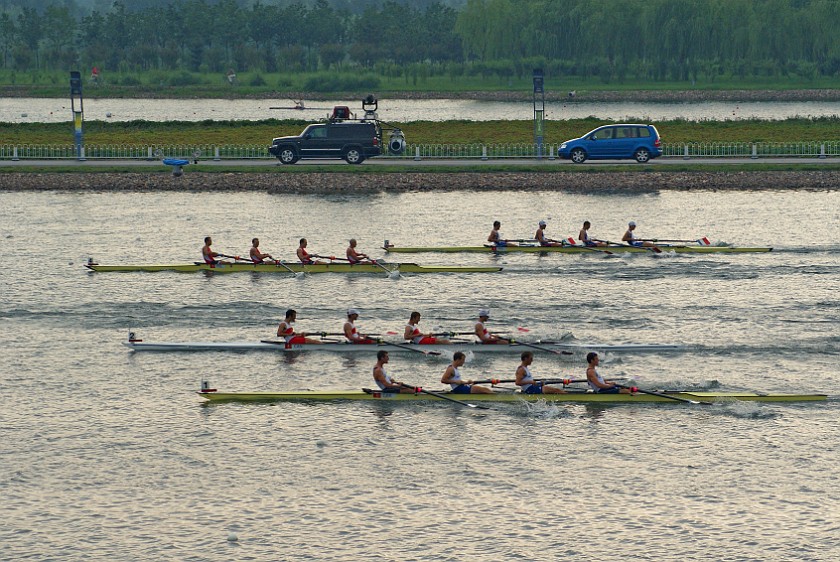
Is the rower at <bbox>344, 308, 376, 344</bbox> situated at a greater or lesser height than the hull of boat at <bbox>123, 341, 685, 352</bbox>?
greater

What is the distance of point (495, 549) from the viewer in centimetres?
2248

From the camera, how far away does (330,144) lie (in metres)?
70.0

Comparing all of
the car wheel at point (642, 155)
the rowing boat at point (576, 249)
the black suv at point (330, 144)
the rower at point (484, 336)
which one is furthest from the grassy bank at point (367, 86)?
the rower at point (484, 336)

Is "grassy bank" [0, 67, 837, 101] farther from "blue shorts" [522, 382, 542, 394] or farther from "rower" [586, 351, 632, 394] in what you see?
"blue shorts" [522, 382, 542, 394]

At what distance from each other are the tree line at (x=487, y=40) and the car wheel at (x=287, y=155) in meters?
81.3

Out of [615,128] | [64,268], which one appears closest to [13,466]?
[64,268]

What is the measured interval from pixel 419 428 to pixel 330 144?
43.2 metres

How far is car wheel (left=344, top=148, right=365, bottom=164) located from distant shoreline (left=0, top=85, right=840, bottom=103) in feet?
240

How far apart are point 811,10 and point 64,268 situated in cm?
11650

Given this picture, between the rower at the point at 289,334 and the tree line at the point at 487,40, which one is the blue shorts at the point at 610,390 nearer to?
the rower at the point at 289,334

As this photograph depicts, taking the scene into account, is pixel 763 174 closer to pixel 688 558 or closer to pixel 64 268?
pixel 64 268

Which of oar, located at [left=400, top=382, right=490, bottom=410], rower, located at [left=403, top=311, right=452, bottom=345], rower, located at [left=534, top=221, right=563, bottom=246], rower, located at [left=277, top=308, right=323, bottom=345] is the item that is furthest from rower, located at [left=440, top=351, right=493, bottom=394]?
rower, located at [left=534, top=221, right=563, bottom=246]

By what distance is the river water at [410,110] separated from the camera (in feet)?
384

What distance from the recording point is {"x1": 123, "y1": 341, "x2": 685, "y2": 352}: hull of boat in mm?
33969
